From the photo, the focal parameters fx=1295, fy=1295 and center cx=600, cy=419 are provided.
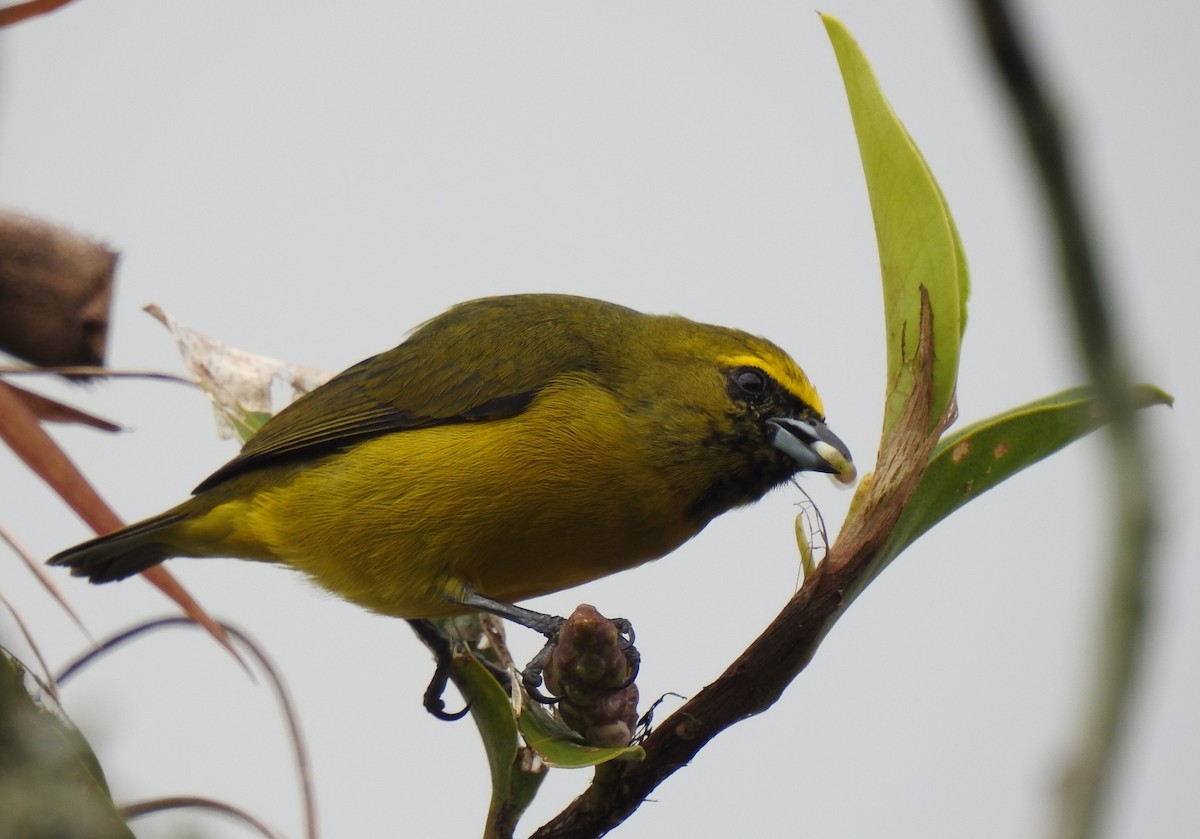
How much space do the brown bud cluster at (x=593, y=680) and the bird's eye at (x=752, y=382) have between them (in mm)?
1815

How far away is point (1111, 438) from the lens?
0.64 meters

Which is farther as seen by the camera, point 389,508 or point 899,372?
point 389,508

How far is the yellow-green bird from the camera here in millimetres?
3695

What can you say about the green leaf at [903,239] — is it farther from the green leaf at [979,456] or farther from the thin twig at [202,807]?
the thin twig at [202,807]

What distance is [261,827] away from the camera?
8.81 feet

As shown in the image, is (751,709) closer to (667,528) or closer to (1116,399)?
(1116,399)

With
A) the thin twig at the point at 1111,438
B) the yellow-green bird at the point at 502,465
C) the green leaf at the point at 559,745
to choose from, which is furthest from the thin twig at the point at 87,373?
the thin twig at the point at 1111,438

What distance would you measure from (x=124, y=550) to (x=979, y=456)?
307cm

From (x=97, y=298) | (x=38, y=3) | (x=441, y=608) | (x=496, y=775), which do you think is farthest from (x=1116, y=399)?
(x=97, y=298)

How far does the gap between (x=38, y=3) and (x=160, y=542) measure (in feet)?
6.25

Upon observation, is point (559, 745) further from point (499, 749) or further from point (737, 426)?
point (737, 426)

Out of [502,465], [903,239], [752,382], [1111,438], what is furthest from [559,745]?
[752,382]

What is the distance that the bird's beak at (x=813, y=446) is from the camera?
373cm

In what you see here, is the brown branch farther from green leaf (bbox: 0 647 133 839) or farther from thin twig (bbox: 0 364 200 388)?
thin twig (bbox: 0 364 200 388)
